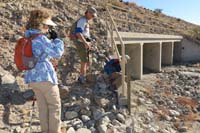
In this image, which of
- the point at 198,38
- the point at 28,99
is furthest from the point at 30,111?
the point at 198,38

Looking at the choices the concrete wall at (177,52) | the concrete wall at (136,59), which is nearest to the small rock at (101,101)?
the concrete wall at (136,59)

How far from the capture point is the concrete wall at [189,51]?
84.3ft

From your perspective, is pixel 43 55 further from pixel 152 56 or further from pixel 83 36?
pixel 152 56

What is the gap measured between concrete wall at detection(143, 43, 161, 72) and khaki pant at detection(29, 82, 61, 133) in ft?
51.0

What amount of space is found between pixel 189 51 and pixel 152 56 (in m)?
6.88

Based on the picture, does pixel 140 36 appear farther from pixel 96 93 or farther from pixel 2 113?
pixel 2 113

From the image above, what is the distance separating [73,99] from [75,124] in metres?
0.93

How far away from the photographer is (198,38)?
2694cm

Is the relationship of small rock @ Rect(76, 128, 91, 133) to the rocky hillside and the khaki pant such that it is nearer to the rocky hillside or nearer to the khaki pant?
the rocky hillside

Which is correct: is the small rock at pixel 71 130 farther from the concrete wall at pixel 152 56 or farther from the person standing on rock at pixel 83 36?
the concrete wall at pixel 152 56

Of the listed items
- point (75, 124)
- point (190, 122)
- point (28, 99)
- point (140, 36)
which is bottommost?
point (190, 122)

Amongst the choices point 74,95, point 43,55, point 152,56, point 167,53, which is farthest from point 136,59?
point 43,55

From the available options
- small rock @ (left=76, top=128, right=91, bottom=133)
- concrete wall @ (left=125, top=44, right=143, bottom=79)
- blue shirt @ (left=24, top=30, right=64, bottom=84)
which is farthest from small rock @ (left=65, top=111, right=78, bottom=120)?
concrete wall @ (left=125, top=44, right=143, bottom=79)

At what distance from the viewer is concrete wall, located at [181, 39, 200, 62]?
25.7m
